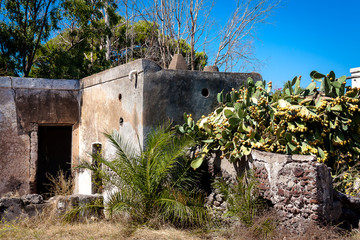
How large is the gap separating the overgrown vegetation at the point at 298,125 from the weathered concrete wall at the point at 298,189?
55cm

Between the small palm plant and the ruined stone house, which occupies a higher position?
the ruined stone house

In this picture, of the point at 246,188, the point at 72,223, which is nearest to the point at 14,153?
the point at 72,223

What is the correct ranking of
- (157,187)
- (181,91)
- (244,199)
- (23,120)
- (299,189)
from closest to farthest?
(299,189)
(244,199)
(157,187)
(181,91)
(23,120)

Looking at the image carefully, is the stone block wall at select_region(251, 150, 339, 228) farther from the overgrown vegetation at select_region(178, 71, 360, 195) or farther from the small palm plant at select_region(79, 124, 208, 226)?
the small palm plant at select_region(79, 124, 208, 226)

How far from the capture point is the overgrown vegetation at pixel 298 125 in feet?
19.7

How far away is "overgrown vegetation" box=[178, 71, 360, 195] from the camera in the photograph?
19.7 ft

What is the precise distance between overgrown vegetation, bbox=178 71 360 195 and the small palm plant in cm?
47

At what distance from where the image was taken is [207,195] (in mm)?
6812

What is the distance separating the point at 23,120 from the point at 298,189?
7.10 metres

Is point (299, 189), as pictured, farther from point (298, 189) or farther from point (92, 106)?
point (92, 106)

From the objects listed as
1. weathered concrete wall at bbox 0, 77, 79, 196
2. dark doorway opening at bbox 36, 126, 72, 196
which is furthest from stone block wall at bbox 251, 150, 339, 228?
dark doorway opening at bbox 36, 126, 72, 196

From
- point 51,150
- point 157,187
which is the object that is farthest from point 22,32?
point 157,187

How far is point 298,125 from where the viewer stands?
596 cm

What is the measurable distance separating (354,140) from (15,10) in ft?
40.3
